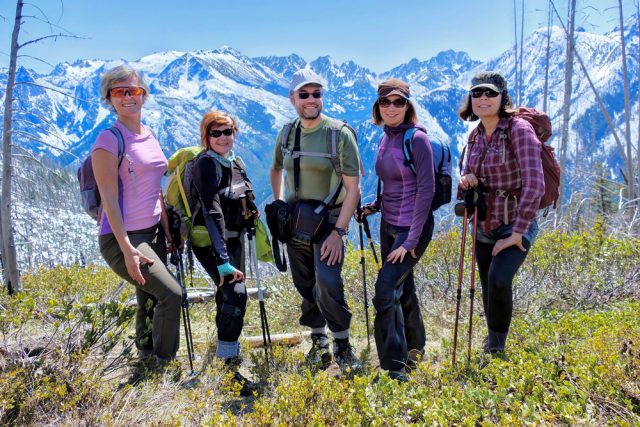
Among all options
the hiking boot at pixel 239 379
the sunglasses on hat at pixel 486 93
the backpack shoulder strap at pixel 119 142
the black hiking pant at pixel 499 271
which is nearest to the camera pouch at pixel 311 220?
the hiking boot at pixel 239 379

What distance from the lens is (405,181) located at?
4387 millimetres

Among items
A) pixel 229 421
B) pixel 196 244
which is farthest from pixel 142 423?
pixel 196 244

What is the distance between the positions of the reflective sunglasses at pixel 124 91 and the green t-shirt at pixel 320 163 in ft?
4.84

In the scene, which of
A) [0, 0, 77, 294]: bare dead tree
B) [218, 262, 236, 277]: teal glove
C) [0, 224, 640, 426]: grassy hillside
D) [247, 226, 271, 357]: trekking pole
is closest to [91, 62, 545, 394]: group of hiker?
[218, 262, 236, 277]: teal glove

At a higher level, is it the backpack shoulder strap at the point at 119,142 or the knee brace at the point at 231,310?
the backpack shoulder strap at the point at 119,142

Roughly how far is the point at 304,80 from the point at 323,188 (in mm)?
1059

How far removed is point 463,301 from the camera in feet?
23.9

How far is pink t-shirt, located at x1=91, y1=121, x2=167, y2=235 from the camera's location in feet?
13.5

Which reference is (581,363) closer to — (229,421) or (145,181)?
(229,421)

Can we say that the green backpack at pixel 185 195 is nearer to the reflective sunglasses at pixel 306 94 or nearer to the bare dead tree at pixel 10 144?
the reflective sunglasses at pixel 306 94

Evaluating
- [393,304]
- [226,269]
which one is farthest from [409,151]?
[226,269]

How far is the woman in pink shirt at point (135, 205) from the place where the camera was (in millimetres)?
3982

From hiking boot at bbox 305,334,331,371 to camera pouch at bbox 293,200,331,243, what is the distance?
3.90 feet

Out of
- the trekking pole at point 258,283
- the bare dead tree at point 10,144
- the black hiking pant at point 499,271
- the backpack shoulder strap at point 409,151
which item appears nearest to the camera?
the black hiking pant at point 499,271
